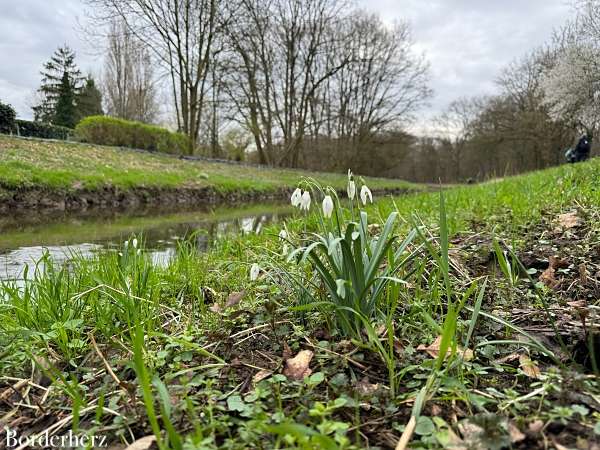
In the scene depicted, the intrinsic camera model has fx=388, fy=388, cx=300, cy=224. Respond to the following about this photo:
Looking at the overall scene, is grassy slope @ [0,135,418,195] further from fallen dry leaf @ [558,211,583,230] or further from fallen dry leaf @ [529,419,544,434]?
fallen dry leaf @ [529,419,544,434]

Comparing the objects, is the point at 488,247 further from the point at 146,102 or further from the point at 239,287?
the point at 146,102

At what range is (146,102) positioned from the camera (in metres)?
29.6

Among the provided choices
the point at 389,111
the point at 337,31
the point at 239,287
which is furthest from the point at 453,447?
the point at 389,111

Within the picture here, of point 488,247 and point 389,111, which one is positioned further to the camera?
point 389,111

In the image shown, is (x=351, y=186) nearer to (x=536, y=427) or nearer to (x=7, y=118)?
(x=536, y=427)

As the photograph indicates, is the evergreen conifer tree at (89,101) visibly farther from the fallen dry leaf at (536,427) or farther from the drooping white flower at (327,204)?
the fallen dry leaf at (536,427)

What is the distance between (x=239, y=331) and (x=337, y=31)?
27.1 meters

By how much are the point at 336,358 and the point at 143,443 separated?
2.07 feet

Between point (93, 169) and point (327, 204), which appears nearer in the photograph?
point (327, 204)

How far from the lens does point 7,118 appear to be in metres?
12.9

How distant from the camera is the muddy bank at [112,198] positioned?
7.51 metres

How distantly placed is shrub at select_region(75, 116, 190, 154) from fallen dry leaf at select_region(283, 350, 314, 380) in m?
16.8

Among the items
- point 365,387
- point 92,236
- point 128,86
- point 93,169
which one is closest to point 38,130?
point 93,169

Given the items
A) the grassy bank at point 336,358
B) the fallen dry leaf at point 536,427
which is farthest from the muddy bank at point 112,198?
the fallen dry leaf at point 536,427
